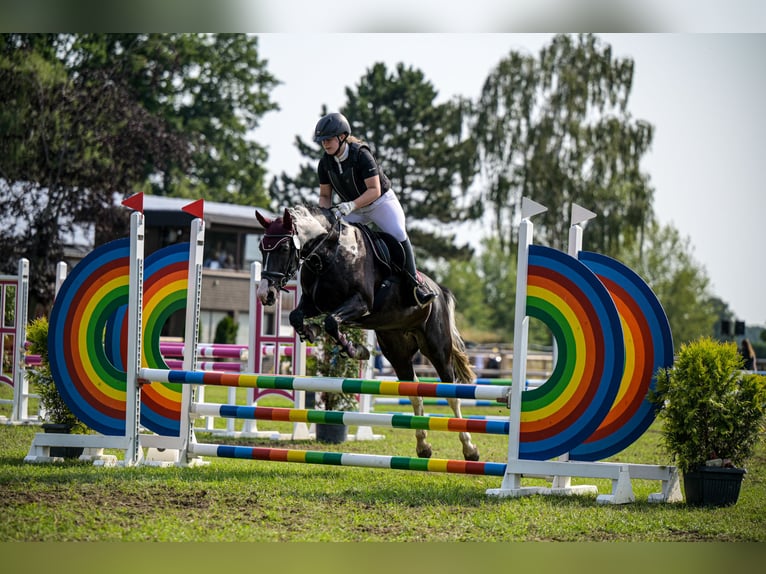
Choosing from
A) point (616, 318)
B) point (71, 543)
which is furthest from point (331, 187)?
point (71, 543)

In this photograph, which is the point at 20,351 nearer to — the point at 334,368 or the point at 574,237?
the point at 334,368

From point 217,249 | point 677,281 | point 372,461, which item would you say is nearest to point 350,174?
point 372,461

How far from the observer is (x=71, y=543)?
436cm

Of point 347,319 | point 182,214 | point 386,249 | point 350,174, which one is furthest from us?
point 182,214

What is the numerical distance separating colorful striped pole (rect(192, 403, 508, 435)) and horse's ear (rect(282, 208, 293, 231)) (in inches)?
45.0

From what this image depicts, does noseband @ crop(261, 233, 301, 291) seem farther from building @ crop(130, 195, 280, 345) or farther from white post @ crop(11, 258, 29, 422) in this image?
building @ crop(130, 195, 280, 345)

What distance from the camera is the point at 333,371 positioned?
10.1 metres

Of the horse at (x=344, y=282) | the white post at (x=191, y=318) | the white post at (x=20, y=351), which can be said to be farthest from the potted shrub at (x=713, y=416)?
the white post at (x=20, y=351)

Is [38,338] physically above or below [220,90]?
below

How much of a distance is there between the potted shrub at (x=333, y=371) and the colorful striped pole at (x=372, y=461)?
353 cm

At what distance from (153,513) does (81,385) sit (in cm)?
220

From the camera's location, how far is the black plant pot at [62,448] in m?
7.09

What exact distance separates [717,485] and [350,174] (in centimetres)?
303

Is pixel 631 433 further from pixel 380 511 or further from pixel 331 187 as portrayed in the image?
pixel 331 187
